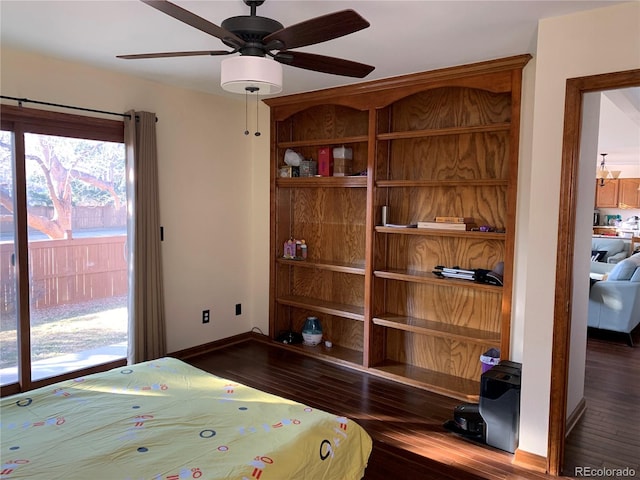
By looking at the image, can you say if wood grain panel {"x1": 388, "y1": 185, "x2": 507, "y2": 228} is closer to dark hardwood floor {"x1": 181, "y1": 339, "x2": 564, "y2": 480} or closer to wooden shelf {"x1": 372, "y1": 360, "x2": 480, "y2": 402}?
wooden shelf {"x1": 372, "y1": 360, "x2": 480, "y2": 402}

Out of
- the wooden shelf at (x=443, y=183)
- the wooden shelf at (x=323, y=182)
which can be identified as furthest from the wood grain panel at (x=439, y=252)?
the wooden shelf at (x=323, y=182)

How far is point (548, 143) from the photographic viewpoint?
250 centimetres

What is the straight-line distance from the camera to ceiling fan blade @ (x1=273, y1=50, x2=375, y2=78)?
2211 mm

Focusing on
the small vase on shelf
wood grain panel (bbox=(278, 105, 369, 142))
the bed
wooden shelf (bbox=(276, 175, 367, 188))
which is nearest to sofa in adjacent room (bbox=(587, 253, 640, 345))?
Result: the small vase on shelf

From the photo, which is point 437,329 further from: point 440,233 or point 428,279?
point 440,233

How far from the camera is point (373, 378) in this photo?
3.92 meters

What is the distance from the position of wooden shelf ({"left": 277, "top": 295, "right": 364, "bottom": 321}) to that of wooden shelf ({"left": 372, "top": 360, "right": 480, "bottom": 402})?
1.62 feet

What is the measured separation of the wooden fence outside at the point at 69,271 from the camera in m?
3.29

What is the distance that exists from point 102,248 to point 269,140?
1.86m

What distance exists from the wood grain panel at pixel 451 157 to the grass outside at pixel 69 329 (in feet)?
8.63

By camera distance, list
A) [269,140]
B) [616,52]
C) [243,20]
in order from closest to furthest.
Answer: [243,20] → [616,52] → [269,140]

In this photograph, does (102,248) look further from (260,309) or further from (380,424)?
(380,424)

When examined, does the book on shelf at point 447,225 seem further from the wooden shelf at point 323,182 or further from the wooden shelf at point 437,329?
the wooden shelf at point 437,329

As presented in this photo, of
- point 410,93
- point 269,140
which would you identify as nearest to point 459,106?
point 410,93
